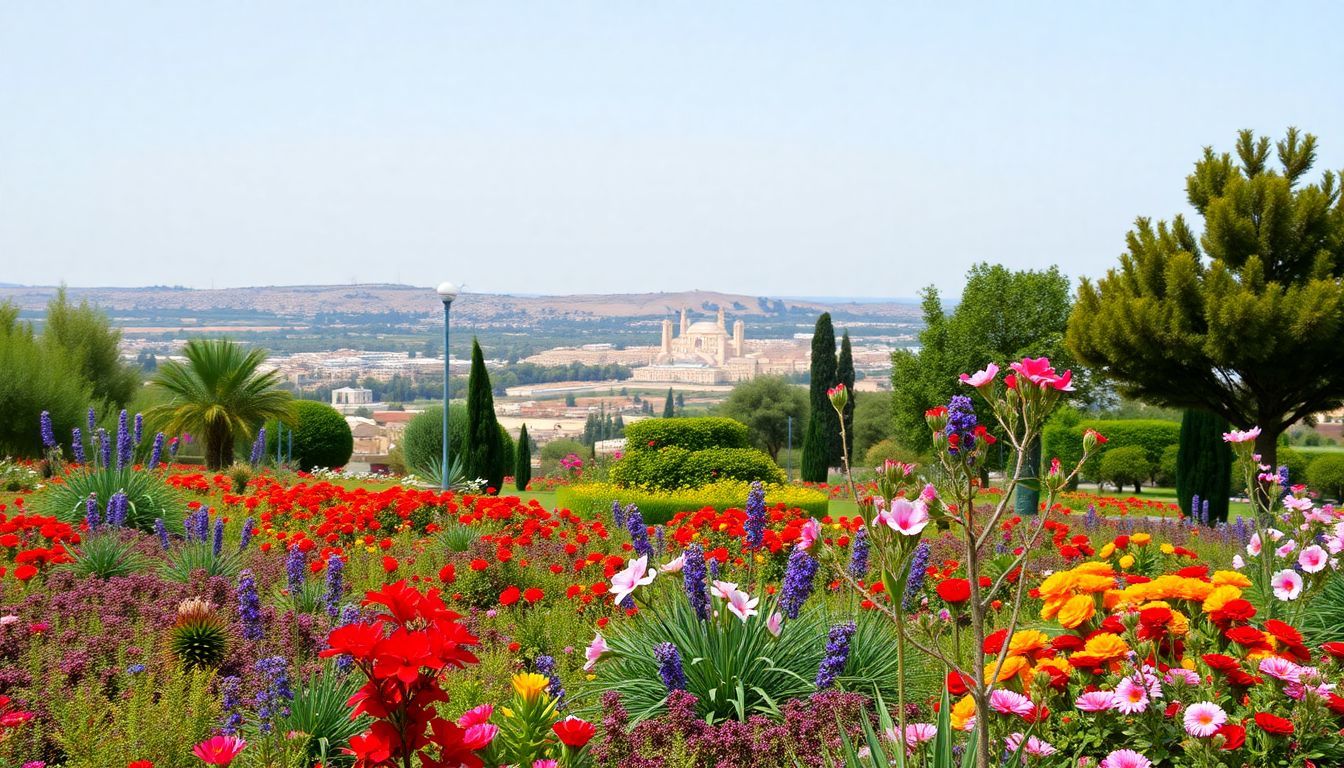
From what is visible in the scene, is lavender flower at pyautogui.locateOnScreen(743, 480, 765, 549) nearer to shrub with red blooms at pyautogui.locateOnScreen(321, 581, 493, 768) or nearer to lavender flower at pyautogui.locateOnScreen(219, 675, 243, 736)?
lavender flower at pyautogui.locateOnScreen(219, 675, 243, 736)

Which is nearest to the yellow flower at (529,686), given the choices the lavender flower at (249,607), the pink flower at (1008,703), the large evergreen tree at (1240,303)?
the pink flower at (1008,703)

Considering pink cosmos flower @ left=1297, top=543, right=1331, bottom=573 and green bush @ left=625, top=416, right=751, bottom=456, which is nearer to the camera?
pink cosmos flower @ left=1297, top=543, right=1331, bottom=573

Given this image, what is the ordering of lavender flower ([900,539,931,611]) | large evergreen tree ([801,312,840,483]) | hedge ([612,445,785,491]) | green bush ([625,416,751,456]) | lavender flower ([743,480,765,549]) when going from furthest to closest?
large evergreen tree ([801,312,840,483])
green bush ([625,416,751,456])
hedge ([612,445,785,491])
lavender flower ([900,539,931,611])
lavender flower ([743,480,765,549])

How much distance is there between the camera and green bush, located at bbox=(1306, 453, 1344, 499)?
102 feet

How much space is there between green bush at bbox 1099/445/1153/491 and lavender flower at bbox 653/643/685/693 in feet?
105

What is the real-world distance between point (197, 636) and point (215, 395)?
16087mm

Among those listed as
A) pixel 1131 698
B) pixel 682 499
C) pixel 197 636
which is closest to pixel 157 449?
pixel 197 636

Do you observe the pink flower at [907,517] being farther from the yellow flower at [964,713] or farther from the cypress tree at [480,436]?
the cypress tree at [480,436]

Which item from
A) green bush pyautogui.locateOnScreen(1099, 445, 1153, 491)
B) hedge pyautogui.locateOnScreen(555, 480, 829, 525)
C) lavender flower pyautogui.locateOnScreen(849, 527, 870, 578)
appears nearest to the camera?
lavender flower pyautogui.locateOnScreen(849, 527, 870, 578)

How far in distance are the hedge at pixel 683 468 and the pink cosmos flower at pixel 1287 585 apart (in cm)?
1073

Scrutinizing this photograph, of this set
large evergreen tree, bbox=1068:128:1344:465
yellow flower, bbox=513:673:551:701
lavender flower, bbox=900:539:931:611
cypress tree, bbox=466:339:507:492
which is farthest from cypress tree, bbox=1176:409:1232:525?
yellow flower, bbox=513:673:551:701

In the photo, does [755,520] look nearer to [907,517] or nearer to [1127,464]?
[907,517]

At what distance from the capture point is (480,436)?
21391 mm

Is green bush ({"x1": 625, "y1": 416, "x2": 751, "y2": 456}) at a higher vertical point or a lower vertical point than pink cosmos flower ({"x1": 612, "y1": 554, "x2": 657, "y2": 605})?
lower
